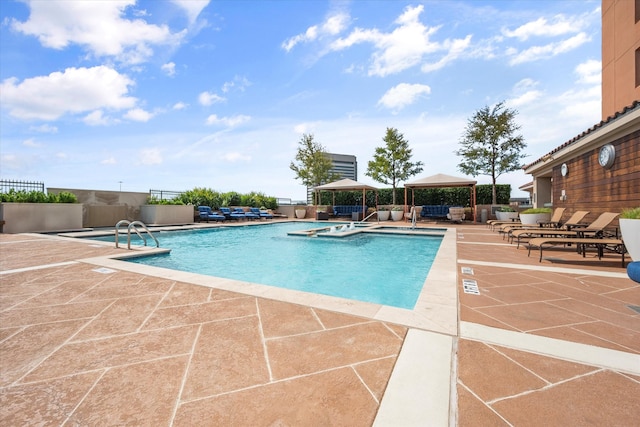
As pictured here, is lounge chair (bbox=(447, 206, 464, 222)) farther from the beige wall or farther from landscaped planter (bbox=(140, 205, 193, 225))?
the beige wall

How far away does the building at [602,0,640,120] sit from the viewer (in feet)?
25.6

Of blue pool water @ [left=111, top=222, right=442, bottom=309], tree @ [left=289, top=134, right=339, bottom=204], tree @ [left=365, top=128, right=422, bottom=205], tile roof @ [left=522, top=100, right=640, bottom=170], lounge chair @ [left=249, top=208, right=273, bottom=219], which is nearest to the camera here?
blue pool water @ [left=111, top=222, right=442, bottom=309]

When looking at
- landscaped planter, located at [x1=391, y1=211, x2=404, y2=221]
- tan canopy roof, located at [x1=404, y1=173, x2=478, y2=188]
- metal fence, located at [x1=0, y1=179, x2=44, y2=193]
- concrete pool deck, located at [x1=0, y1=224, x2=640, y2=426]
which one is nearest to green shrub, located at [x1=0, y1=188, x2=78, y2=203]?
metal fence, located at [x1=0, y1=179, x2=44, y2=193]

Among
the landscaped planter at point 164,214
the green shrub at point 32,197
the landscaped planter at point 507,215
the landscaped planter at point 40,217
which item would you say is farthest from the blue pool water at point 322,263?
the landscaped planter at point 507,215

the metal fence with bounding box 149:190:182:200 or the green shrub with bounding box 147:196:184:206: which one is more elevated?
the metal fence with bounding box 149:190:182:200

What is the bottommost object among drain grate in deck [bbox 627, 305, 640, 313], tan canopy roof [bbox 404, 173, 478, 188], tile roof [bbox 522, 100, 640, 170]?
drain grate in deck [bbox 627, 305, 640, 313]

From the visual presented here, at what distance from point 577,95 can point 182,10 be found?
12509 mm

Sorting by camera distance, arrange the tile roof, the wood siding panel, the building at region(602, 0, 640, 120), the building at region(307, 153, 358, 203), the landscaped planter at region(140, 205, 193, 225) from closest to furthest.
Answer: the tile roof → the wood siding panel → the building at region(602, 0, 640, 120) → the landscaped planter at region(140, 205, 193, 225) → the building at region(307, 153, 358, 203)

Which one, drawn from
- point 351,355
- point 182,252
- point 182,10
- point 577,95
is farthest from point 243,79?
point 351,355

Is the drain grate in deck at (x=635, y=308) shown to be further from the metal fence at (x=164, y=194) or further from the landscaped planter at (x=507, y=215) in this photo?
the metal fence at (x=164, y=194)

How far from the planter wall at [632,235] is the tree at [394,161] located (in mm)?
15208

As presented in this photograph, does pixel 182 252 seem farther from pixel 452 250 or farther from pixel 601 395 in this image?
pixel 601 395

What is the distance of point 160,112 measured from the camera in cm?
1382

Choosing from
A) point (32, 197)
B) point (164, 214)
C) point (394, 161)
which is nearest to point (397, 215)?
point (394, 161)
